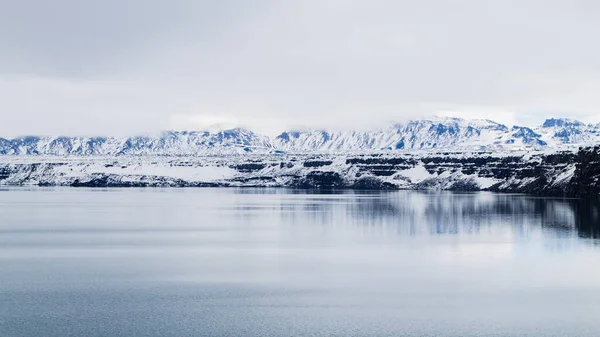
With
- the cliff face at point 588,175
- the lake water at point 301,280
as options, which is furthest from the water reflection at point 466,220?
the cliff face at point 588,175

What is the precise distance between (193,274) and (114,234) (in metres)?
34.7

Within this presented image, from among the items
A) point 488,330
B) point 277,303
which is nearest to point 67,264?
point 277,303

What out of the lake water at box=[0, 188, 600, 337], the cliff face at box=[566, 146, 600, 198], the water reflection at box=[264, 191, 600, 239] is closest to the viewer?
the lake water at box=[0, 188, 600, 337]

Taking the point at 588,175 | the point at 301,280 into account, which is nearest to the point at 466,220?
the point at 301,280

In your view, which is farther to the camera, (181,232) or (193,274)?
(181,232)

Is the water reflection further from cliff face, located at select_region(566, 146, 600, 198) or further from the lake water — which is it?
cliff face, located at select_region(566, 146, 600, 198)

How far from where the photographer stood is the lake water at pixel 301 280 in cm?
3772

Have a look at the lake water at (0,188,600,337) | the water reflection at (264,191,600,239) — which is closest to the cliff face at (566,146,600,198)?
the water reflection at (264,191,600,239)

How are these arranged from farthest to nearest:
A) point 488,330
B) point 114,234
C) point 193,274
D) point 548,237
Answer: point 114,234 < point 548,237 < point 193,274 < point 488,330

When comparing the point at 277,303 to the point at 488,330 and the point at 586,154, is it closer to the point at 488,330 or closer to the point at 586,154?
the point at 488,330

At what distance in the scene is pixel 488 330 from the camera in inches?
1444

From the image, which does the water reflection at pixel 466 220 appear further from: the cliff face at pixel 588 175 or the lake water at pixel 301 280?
the cliff face at pixel 588 175

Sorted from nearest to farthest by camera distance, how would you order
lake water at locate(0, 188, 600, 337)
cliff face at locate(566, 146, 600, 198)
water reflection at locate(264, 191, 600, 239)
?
lake water at locate(0, 188, 600, 337) → water reflection at locate(264, 191, 600, 239) → cliff face at locate(566, 146, 600, 198)

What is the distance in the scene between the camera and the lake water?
37719mm
